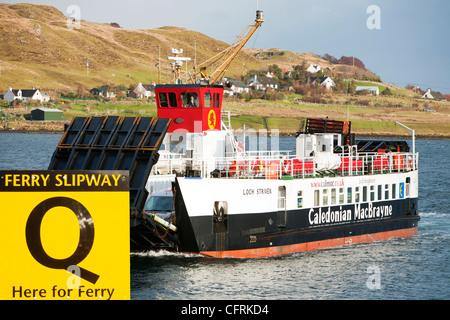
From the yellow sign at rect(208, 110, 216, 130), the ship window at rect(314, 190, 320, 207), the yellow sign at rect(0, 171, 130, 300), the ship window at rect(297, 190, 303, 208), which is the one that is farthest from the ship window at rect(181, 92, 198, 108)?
the yellow sign at rect(0, 171, 130, 300)

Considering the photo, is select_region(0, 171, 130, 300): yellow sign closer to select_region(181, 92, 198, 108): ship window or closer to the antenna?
select_region(181, 92, 198, 108): ship window

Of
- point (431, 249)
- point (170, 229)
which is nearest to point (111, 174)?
point (170, 229)

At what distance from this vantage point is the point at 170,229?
27719mm

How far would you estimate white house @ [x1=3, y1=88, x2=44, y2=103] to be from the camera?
186 metres

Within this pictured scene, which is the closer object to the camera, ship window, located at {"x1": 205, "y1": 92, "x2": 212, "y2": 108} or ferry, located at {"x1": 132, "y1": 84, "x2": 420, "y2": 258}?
ferry, located at {"x1": 132, "y1": 84, "x2": 420, "y2": 258}

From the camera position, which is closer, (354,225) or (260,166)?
(260,166)

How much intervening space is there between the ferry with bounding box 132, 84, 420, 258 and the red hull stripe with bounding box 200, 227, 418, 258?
0.05 m

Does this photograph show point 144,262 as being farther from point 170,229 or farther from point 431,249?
point 431,249

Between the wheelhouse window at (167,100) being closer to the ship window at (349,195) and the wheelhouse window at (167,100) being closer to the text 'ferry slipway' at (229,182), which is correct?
the text 'ferry slipway' at (229,182)

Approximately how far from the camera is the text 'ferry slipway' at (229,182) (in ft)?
89.7

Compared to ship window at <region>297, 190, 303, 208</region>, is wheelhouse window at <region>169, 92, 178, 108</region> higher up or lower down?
higher up

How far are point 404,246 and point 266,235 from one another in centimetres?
939

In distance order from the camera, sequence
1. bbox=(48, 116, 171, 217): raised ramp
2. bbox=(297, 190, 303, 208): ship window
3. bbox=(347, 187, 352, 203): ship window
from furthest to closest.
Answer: bbox=(347, 187, 352, 203): ship window, bbox=(297, 190, 303, 208): ship window, bbox=(48, 116, 171, 217): raised ramp

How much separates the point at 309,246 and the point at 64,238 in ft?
64.9
